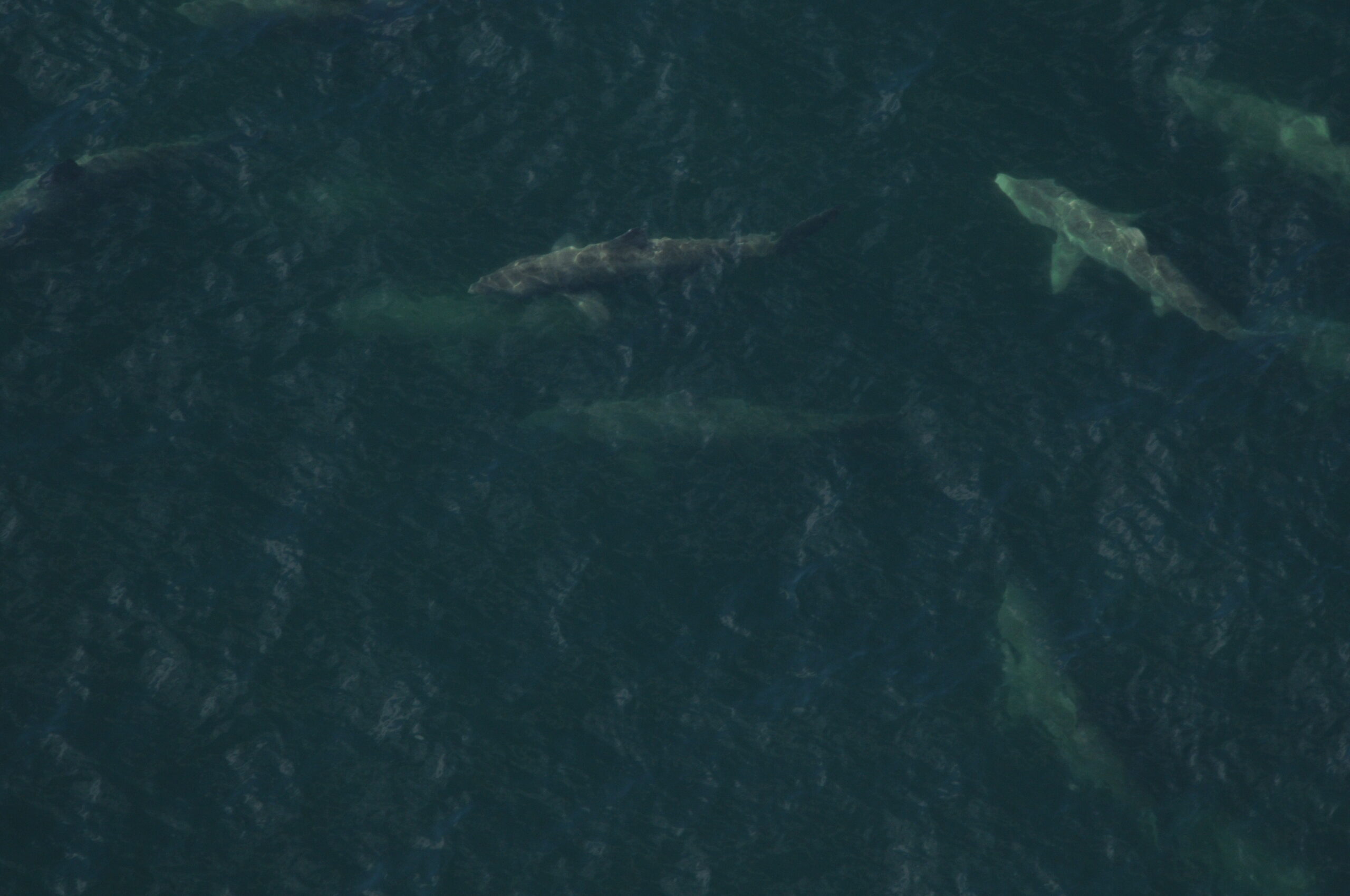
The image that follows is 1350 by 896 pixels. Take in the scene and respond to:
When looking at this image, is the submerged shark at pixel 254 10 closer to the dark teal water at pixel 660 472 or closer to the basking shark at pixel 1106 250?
the dark teal water at pixel 660 472

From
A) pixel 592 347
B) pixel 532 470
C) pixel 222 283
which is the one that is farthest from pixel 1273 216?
pixel 222 283

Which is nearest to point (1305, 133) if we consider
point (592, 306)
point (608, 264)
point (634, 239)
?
point (634, 239)

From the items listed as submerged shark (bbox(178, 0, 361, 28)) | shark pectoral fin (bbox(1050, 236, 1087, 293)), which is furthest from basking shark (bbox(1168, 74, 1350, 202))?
submerged shark (bbox(178, 0, 361, 28))

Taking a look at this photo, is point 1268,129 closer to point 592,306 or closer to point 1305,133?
point 1305,133

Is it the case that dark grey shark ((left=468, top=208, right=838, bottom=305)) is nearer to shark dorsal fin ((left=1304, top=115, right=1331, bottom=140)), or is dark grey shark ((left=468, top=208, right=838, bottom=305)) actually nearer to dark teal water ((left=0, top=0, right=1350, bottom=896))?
dark teal water ((left=0, top=0, right=1350, bottom=896))

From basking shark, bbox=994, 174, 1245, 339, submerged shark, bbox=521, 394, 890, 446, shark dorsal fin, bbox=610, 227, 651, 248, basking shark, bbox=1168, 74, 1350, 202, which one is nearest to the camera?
submerged shark, bbox=521, 394, 890, 446

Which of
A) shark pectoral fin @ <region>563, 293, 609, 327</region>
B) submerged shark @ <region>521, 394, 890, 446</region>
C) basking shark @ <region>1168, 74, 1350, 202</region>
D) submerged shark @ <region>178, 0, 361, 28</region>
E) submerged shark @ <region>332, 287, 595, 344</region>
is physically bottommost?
submerged shark @ <region>521, 394, 890, 446</region>

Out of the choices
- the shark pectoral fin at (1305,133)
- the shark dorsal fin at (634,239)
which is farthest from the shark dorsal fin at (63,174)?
the shark pectoral fin at (1305,133)
